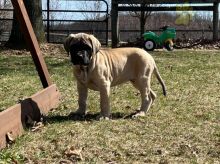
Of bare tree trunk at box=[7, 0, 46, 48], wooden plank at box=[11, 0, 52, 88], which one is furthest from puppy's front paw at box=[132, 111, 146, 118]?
bare tree trunk at box=[7, 0, 46, 48]

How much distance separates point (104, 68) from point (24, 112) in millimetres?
1123

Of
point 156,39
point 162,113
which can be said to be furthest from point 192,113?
point 156,39

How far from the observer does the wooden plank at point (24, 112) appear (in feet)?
16.9

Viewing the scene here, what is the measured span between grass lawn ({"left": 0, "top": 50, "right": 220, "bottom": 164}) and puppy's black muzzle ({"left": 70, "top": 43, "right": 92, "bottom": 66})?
2.34ft

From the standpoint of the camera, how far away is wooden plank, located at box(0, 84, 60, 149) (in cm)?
515

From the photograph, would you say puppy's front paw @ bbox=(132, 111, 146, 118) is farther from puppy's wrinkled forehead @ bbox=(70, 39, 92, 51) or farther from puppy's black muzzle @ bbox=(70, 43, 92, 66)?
puppy's wrinkled forehead @ bbox=(70, 39, 92, 51)

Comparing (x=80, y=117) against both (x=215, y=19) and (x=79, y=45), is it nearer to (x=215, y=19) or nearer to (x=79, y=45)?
(x=79, y=45)

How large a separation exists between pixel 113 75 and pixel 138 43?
36.9ft

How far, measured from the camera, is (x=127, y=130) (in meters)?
5.68

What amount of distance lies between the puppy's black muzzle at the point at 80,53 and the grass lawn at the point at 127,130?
2.34ft

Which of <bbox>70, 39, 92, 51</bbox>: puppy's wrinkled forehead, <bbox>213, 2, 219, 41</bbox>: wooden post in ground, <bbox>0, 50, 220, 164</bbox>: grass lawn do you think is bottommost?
<bbox>0, 50, 220, 164</bbox>: grass lawn

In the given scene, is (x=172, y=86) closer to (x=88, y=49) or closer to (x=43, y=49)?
(x=88, y=49)

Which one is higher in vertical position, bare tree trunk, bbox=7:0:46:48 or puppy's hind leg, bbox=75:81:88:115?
bare tree trunk, bbox=7:0:46:48

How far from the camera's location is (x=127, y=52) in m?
A: 6.72
